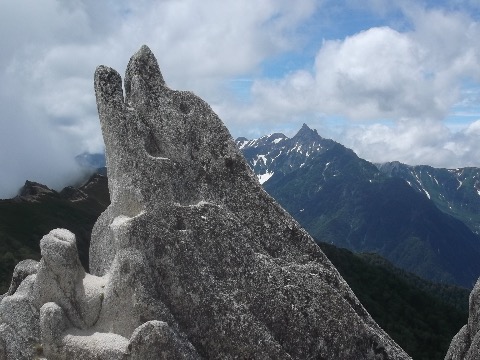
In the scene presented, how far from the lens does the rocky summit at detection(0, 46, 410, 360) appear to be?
818 inches

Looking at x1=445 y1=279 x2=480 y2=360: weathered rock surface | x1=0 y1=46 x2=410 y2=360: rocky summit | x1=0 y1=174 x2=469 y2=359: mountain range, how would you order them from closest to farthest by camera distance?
x1=0 y1=46 x2=410 y2=360: rocky summit, x1=445 y1=279 x2=480 y2=360: weathered rock surface, x1=0 y1=174 x2=469 y2=359: mountain range

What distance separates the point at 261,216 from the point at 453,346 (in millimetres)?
9894

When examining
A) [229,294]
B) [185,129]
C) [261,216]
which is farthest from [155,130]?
[229,294]

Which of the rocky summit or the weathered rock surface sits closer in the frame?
the rocky summit

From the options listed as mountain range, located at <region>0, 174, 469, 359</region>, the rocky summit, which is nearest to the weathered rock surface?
the rocky summit

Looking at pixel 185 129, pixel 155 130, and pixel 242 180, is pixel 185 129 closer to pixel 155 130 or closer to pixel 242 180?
pixel 155 130

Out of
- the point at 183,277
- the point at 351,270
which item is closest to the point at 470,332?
the point at 183,277

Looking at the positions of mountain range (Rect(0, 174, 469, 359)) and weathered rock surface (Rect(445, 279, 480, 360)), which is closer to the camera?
weathered rock surface (Rect(445, 279, 480, 360))

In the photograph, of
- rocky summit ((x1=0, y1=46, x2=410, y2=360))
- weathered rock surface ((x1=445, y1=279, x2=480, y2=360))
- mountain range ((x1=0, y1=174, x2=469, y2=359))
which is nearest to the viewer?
rocky summit ((x1=0, y1=46, x2=410, y2=360))

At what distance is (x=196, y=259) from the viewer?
71.1 ft

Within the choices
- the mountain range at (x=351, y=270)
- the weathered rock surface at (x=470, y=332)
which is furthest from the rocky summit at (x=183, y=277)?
the mountain range at (x=351, y=270)

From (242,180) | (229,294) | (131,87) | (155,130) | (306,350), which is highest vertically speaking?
(131,87)

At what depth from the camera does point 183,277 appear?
21375 mm

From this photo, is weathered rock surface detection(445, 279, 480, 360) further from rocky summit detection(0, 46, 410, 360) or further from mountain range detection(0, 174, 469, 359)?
mountain range detection(0, 174, 469, 359)
